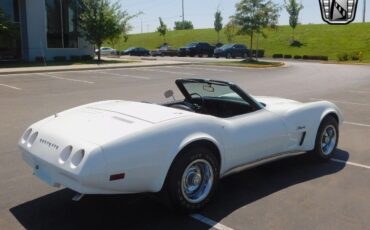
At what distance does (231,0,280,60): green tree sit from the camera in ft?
109

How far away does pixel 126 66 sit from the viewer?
27.0 meters

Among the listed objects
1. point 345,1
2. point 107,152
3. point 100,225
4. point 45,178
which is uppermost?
point 345,1

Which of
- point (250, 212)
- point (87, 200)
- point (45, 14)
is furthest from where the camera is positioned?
point (45, 14)

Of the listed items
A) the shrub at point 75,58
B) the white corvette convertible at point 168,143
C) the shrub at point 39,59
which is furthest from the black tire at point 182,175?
the shrub at point 75,58

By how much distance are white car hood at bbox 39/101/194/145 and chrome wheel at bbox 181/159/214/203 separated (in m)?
0.50

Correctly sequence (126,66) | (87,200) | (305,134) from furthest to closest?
(126,66) < (305,134) < (87,200)

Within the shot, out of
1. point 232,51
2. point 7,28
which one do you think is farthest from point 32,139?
point 232,51

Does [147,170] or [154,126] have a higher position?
[154,126]

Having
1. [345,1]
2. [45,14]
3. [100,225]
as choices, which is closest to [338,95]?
[345,1]

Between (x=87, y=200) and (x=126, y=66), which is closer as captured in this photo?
(x=87, y=200)

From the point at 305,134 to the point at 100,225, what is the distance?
9.24ft

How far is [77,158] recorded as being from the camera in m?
3.43

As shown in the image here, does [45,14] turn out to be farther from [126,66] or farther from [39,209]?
[39,209]

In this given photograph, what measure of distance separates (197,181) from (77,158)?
1.21 meters
